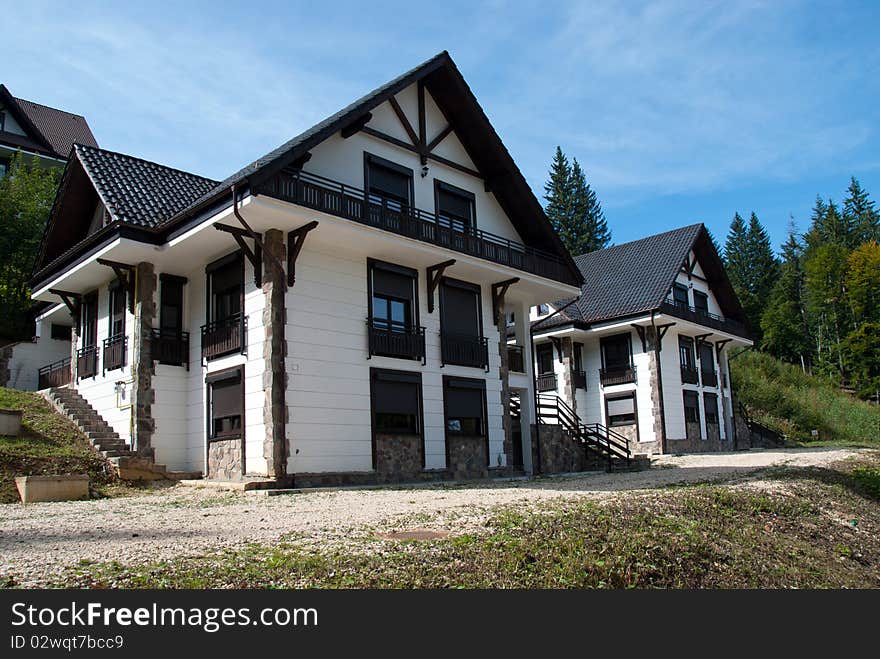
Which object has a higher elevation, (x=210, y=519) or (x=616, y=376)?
(x=616, y=376)

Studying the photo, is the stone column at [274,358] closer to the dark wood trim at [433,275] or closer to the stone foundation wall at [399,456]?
the stone foundation wall at [399,456]

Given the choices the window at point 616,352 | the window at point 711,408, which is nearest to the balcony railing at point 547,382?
the window at point 616,352

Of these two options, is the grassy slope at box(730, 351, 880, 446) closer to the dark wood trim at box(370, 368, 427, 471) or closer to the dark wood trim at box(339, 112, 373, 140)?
the dark wood trim at box(370, 368, 427, 471)

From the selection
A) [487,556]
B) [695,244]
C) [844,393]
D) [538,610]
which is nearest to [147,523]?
[487,556]

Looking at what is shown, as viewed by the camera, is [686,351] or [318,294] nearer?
[318,294]

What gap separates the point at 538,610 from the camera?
17.3 feet

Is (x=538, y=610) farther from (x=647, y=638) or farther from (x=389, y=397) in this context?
(x=389, y=397)

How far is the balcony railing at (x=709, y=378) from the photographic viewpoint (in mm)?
35809

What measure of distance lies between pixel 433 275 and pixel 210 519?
1107cm

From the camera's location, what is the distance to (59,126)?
42312mm

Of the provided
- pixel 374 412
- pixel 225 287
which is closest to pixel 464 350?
pixel 374 412

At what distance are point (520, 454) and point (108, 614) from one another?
61.7ft

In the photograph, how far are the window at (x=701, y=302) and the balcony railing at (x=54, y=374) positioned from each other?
27097 mm

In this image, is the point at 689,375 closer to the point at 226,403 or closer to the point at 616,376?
the point at 616,376
